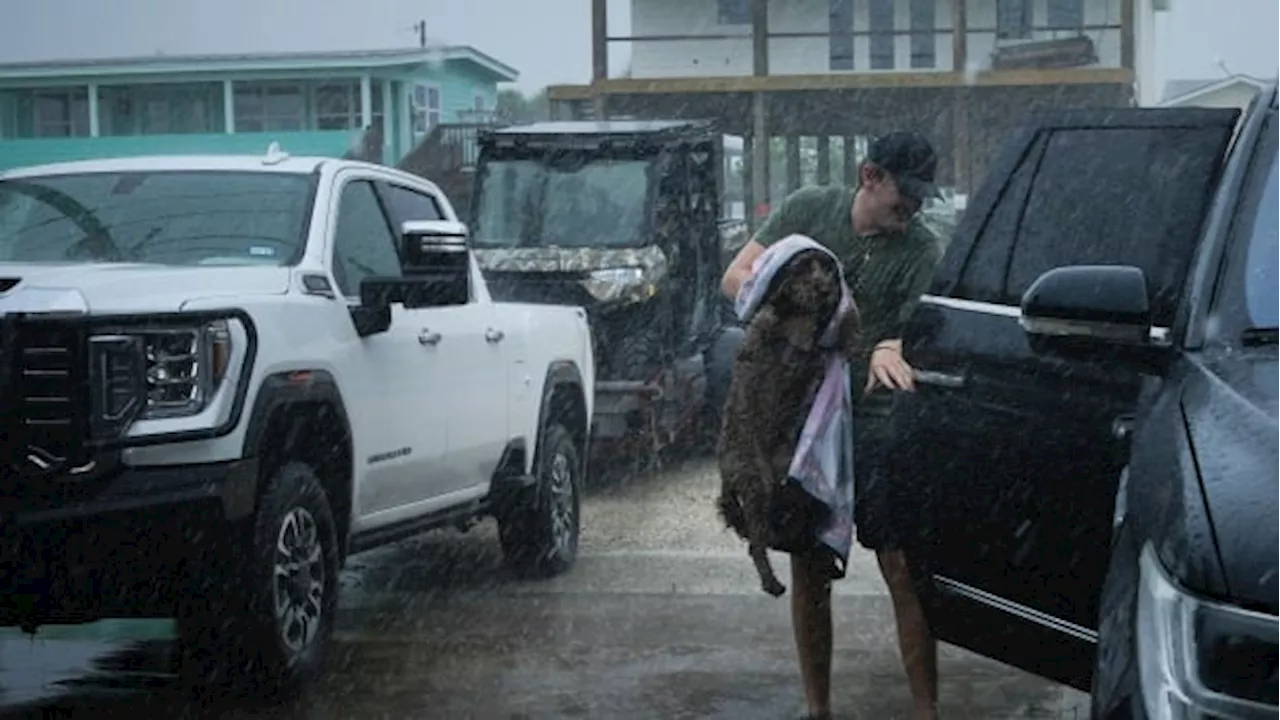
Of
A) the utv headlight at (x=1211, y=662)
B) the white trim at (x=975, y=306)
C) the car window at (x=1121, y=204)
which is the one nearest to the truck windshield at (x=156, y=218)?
the white trim at (x=975, y=306)

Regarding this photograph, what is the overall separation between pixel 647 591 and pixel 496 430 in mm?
954

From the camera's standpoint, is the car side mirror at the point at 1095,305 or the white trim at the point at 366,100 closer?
the car side mirror at the point at 1095,305

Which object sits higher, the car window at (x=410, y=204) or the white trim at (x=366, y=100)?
the white trim at (x=366, y=100)

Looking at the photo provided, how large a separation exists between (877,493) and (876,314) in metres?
0.69

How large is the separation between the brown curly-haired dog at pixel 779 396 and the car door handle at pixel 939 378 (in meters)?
0.37

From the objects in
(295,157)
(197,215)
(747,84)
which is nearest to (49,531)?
(197,215)

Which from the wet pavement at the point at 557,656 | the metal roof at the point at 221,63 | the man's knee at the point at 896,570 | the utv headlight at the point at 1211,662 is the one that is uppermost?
the metal roof at the point at 221,63

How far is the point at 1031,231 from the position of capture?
591cm

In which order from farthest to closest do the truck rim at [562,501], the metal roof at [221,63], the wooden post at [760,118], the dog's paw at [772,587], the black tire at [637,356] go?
1. the wooden post at [760,118]
2. the metal roof at [221,63]
3. the black tire at [637,356]
4. the truck rim at [562,501]
5. the dog's paw at [772,587]

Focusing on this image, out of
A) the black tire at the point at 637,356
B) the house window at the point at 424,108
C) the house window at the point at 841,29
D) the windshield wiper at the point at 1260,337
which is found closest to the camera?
the windshield wiper at the point at 1260,337

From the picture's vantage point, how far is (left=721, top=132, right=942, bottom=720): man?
6102 mm

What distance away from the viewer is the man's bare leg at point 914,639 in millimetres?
6074

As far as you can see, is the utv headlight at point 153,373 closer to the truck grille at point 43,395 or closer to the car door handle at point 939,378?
the truck grille at point 43,395

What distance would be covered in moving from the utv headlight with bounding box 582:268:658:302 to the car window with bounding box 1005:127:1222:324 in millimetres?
7764
